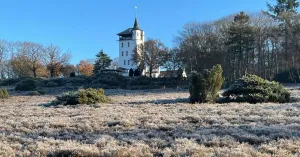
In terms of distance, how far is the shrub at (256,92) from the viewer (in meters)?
14.7

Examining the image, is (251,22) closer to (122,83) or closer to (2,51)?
(122,83)

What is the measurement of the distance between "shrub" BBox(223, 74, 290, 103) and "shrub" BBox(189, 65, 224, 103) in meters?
1.00

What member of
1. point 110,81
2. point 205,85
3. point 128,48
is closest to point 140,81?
point 110,81

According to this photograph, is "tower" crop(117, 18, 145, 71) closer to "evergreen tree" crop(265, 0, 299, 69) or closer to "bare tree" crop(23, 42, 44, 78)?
"bare tree" crop(23, 42, 44, 78)

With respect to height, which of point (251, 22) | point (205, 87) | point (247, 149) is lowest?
point (247, 149)

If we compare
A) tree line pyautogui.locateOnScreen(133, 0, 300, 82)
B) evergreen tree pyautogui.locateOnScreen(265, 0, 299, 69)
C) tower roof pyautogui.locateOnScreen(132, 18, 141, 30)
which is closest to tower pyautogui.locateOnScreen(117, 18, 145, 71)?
tower roof pyautogui.locateOnScreen(132, 18, 141, 30)

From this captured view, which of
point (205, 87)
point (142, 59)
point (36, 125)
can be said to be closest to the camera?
point (36, 125)

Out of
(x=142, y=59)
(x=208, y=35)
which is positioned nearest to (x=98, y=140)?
(x=208, y=35)

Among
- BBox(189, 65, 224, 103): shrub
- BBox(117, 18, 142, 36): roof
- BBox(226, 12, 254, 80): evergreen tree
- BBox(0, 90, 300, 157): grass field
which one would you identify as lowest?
BBox(0, 90, 300, 157): grass field

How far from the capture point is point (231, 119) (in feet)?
28.9

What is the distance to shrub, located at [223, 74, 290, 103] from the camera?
48.2ft

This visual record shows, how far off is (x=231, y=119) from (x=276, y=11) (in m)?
38.2

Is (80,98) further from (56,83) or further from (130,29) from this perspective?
(130,29)

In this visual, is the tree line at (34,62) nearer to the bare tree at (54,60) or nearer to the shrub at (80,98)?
the bare tree at (54,60)
